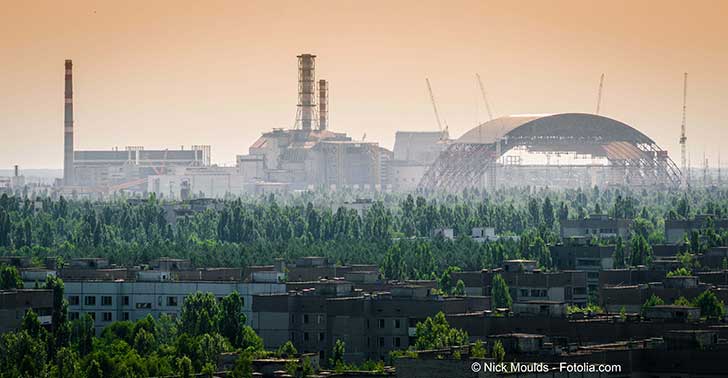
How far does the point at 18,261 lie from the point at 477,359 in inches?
2222

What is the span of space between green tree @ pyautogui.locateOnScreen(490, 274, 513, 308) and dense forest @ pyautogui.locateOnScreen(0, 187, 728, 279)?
46.0ft

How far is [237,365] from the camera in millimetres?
59750

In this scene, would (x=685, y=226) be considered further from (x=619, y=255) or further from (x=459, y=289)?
(x=459, y=289)

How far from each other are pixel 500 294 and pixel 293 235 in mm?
66076

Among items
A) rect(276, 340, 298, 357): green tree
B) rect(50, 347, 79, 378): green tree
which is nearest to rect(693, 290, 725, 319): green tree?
rect(276, 340, 298, 357): green tree

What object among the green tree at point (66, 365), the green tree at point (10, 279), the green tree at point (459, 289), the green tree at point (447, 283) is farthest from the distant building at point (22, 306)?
the green tree at point (447, 283)

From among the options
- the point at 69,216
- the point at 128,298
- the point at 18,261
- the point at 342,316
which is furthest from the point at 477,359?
the point at 69,216

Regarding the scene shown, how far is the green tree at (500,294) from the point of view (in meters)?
A: 87.4

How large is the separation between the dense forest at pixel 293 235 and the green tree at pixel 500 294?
14.0 meters

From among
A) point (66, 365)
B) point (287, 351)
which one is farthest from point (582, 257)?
point (66, 365)

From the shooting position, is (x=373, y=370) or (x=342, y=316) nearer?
(x=373, y=370)

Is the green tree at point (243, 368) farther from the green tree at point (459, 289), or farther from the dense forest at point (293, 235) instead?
the dense forest at point (293, 235)

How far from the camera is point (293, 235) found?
154 metres

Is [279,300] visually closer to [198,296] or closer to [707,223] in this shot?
[198,296]
